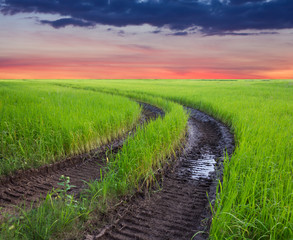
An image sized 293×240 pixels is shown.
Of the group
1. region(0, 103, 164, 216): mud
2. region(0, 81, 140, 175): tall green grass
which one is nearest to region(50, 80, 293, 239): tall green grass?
region(0, 103, 164, 216): mud

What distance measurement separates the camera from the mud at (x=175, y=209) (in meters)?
2.47

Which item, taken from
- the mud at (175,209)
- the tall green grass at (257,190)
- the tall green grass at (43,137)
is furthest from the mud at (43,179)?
the tall green grass at (257,190)

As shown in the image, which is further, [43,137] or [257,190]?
[43,137]

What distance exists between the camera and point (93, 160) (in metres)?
4.65

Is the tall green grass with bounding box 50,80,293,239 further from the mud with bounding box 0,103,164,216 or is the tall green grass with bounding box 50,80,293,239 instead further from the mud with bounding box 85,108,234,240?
the mud with bounding box 0,103,164,216

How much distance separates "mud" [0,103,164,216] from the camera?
9.98 feet

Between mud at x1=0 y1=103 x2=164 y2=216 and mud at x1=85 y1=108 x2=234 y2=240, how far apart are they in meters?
0.72

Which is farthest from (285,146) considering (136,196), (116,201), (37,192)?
(37,192)

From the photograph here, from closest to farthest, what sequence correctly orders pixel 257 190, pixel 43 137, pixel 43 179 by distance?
pixel 257 190, pixel 43 179, pixel 43 137

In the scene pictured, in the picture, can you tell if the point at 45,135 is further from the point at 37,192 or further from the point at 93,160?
the point at 37,192

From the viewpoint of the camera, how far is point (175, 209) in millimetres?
2939

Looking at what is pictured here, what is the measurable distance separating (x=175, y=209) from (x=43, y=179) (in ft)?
6.92

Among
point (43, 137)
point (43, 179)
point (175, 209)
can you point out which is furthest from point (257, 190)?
point (43, 137)

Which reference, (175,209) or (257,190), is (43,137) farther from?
(257,190)
